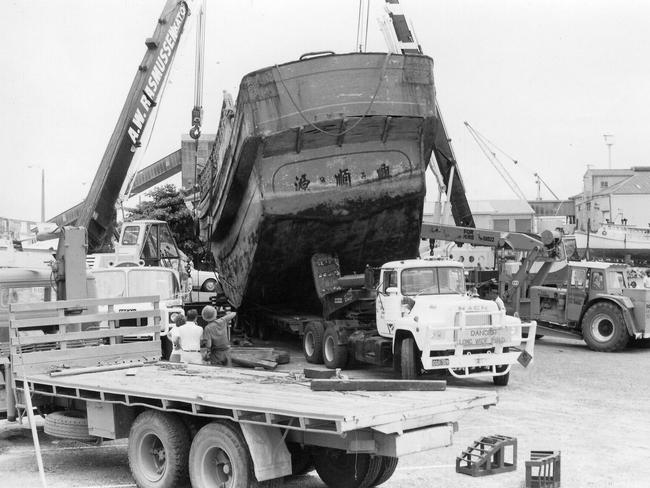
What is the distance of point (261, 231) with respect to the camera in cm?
1628

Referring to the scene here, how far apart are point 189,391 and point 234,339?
1306 cm

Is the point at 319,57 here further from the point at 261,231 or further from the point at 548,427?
the point at 548,427

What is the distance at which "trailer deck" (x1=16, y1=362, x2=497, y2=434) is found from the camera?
6.11 metres

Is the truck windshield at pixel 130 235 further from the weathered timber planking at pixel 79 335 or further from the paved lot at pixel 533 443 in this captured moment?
the weathered timber planking at pixel 79 335

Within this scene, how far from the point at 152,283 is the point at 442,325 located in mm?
6399

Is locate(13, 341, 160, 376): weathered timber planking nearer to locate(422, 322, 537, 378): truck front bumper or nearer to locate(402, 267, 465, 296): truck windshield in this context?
locate(422, 322, 537, 378): truck front bumper

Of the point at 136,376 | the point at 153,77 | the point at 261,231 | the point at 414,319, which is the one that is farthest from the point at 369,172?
the point at 136,376

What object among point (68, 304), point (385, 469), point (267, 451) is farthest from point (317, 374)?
point (68, 304)

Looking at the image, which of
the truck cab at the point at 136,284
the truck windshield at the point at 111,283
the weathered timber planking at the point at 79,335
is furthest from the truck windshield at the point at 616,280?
the weathered timber planking at the point at 79,335

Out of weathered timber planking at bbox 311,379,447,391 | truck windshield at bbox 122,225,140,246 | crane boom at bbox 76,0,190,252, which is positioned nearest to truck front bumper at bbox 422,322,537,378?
weathered timber planking at bbox 311,379,447,391

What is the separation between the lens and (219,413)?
6.79 meters

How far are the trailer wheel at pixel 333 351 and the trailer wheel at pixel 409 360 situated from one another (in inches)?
91.5

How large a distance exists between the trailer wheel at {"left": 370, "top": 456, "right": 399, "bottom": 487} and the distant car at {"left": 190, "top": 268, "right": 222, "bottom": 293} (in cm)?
2190

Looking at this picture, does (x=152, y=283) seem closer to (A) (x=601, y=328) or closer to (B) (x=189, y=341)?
(B) (x=189, y=341)
